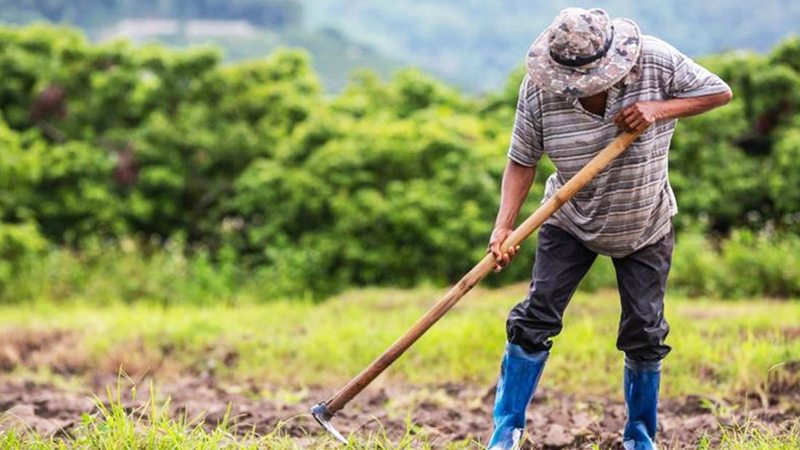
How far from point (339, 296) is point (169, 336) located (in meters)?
2.77

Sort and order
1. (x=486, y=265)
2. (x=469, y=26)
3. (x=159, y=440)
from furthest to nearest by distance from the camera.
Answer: (x=469, y=26), (x=486, y=265), (x=159, y=440)

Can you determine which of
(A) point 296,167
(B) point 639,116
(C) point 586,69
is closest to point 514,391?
(B) point 639,116

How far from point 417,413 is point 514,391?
1858mm

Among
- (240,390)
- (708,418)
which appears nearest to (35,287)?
(240,390)

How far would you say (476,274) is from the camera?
4.11 metres

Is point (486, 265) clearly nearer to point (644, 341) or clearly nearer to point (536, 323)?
point (536, 323)

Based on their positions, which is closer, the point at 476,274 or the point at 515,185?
the point at 476,274

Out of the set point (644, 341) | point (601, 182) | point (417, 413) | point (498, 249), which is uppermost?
point (601, 182)

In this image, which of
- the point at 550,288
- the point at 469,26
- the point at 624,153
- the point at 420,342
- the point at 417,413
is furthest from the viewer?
the point at 469,26

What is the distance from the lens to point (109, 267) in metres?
11.9

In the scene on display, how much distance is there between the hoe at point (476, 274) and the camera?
12.9 ft

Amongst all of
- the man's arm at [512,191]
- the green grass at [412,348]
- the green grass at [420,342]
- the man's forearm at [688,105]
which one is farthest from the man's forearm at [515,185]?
the green grass at [420,342]

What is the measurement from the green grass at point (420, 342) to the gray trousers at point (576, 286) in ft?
6.73

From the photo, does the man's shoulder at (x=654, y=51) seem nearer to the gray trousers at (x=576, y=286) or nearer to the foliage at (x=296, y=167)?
the gray trousers at (x=576, y=286)
